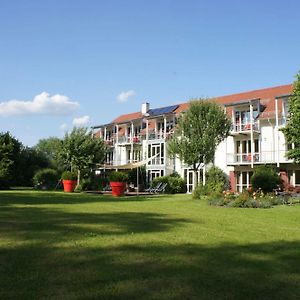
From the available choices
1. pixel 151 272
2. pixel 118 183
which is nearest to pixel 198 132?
pixel 118 183

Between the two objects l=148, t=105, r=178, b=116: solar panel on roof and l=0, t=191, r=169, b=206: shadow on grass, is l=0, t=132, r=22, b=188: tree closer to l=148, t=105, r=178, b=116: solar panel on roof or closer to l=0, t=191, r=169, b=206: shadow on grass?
l=148, t=105, r=178, b=116: solar panel on roof

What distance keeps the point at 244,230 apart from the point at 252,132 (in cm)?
2583

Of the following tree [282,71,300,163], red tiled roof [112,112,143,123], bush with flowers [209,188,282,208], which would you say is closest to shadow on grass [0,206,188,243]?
bush with flowers [209,188,282,208]

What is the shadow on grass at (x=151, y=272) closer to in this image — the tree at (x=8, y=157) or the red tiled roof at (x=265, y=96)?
the red tiled roof at (x=265, y=96)

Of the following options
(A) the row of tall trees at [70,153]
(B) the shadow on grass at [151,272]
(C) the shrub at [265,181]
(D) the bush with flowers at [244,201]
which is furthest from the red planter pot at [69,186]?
(B) the shadow on grass at [151,272]

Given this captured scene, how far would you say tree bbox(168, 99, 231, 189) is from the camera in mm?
30906

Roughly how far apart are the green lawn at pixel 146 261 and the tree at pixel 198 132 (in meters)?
19.7

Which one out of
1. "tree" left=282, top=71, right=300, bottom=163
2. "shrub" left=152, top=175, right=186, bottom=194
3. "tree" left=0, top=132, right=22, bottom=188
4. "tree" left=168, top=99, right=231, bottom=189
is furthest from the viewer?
"tree" left=0, top=132, right=22, bottom=188

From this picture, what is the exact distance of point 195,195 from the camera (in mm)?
25859

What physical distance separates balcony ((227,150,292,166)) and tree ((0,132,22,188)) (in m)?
22.1

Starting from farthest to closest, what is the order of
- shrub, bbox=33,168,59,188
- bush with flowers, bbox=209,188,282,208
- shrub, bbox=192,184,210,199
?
shrub, bbox=33,168,59,188, shrub, bbox=192,184,210,199, bush with flowers, bbox=209,188,282,208

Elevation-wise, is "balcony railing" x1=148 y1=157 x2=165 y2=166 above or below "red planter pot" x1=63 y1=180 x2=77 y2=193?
above

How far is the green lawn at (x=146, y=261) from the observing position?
518cm

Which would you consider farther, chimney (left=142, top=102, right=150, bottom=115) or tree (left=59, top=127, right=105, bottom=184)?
chimney (left=142, top=102, right=150, bottom=115)
